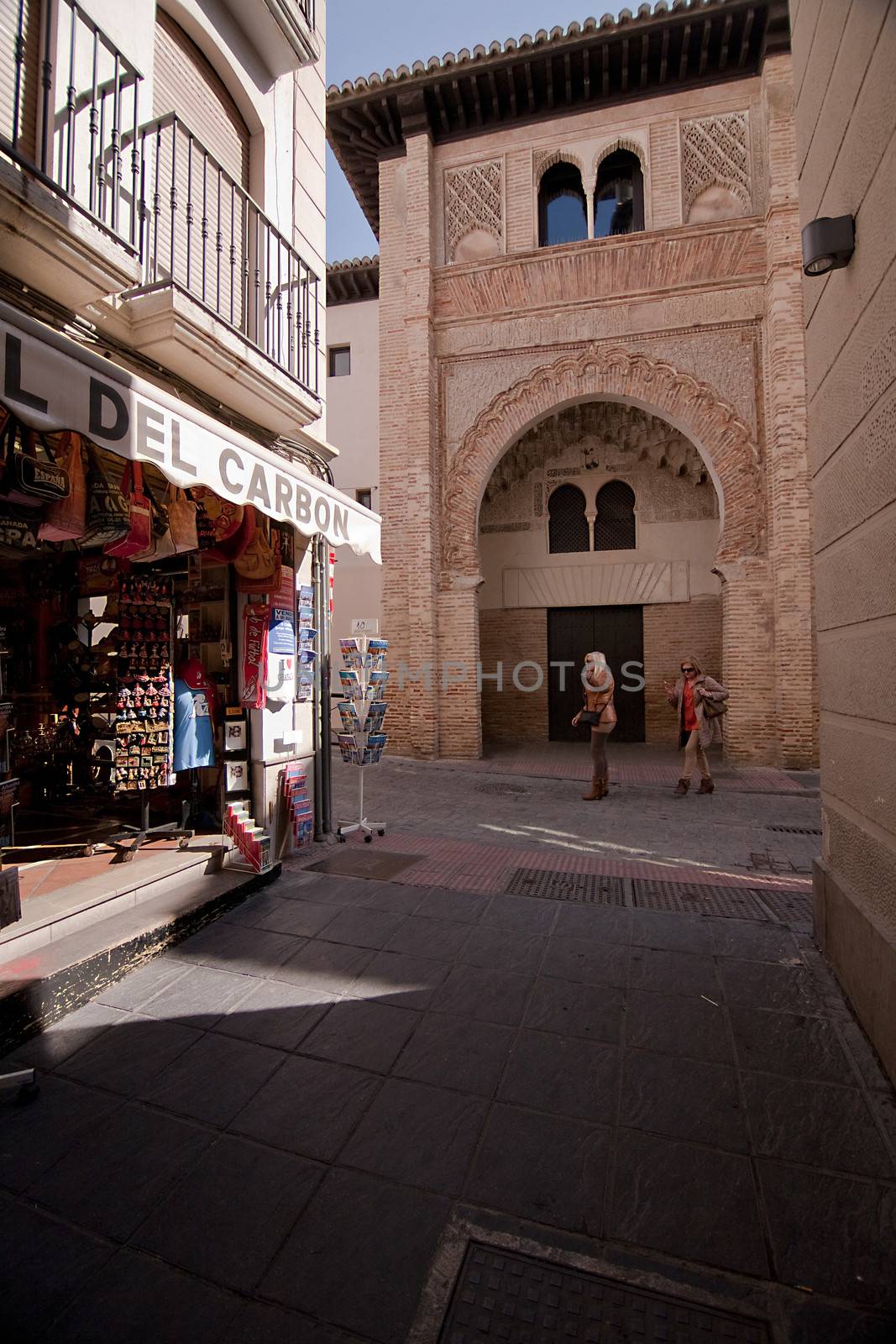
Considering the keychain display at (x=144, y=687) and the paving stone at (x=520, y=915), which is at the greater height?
the keychain display at (x=144, y=687)

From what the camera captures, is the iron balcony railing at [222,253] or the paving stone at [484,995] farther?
the iron balcony railing at [222,253]

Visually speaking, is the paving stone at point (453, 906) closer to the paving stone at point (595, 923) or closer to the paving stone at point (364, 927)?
the paving stone at point (364, 927)

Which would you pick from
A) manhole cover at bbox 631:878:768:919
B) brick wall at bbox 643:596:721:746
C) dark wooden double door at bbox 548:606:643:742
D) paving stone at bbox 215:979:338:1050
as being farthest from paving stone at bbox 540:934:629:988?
brick wall at bbox 643:596:721:746

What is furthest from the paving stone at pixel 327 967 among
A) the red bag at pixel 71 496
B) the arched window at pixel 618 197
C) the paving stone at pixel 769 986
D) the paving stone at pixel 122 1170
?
the arched window at pixel 618 197

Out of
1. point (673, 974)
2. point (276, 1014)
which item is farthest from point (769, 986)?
point (276, 1014)

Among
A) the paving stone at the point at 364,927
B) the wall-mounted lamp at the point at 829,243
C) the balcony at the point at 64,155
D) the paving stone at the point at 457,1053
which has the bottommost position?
the paving stone at the point at 457,1053

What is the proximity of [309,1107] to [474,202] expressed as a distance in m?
13.6

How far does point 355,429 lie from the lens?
1569cm

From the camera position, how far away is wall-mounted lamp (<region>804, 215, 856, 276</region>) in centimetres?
284

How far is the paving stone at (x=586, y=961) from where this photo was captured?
10.8 feet

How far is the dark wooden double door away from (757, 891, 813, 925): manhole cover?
340 inches

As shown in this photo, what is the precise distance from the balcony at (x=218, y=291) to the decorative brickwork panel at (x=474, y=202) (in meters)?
7.31

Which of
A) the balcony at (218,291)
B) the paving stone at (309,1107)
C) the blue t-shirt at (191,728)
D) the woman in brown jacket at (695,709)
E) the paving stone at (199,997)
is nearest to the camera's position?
the paving stone at (309,1107)

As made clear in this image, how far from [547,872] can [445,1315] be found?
351 cm
